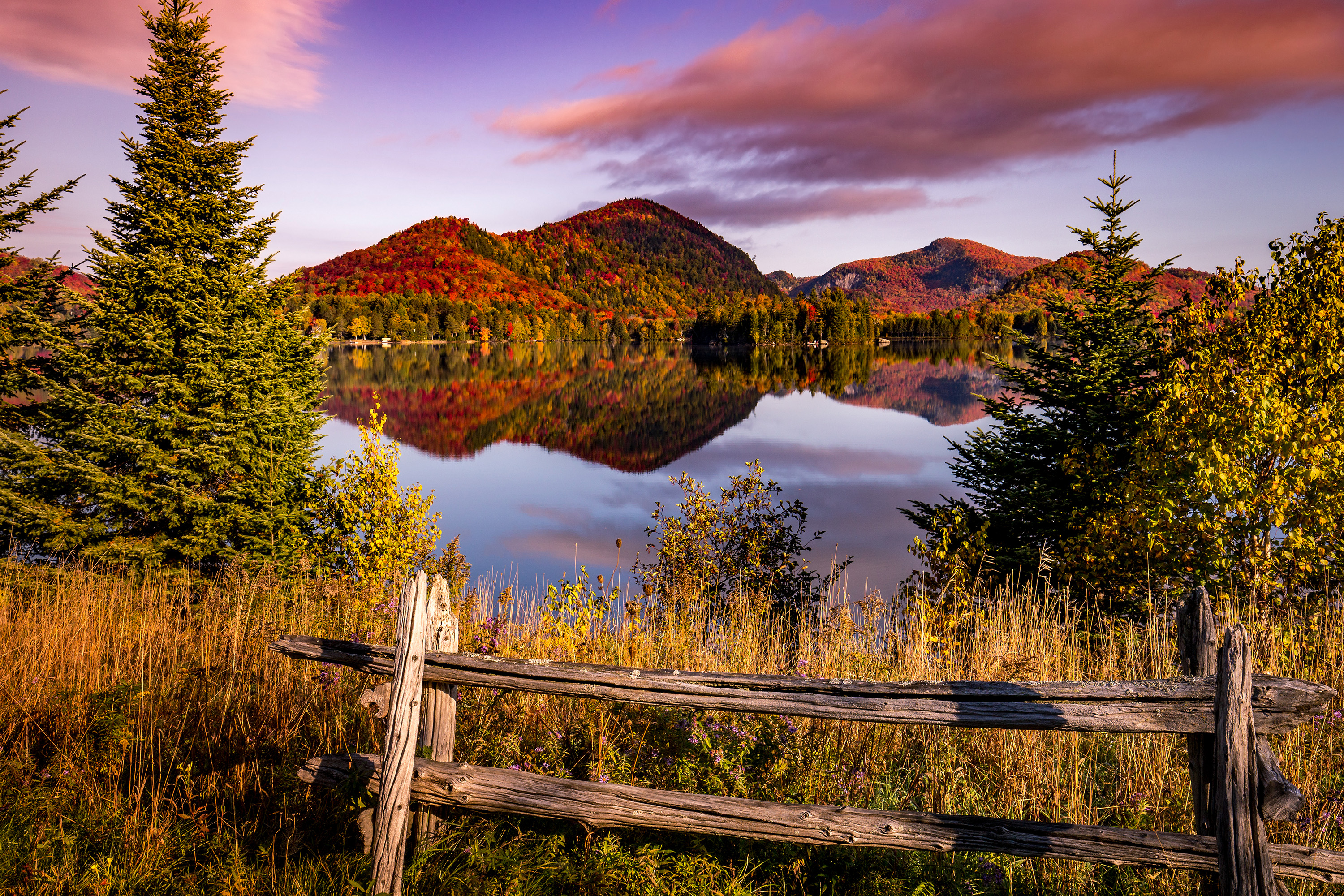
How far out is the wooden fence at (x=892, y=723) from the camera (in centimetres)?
283

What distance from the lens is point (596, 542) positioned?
1644cm

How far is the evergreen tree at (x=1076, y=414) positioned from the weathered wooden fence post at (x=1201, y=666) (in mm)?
6157

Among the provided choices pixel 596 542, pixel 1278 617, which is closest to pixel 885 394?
pixel 596 542

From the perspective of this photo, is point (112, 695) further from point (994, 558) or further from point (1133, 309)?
point (1133, 309)

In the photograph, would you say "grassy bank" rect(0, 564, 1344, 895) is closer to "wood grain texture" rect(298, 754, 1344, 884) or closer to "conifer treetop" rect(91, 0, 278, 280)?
"wood grain texture" rect(298, 754, 1344, 884)

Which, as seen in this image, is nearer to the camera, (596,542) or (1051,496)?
(1051,496)

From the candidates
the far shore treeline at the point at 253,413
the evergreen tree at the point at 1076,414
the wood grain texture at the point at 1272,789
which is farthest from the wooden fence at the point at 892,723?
the evergreen tree at the point at 1076,414

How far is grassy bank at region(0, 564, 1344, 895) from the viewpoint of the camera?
333 cm

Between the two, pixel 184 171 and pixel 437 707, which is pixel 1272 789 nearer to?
pixel 437 707

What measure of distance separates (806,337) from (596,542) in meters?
125

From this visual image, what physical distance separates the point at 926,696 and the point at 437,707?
2479 millimetres

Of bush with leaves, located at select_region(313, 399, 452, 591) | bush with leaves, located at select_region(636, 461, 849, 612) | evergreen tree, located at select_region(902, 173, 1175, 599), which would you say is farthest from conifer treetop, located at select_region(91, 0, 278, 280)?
evergreen tree, located at select_region(902, 173, 1175, 599)

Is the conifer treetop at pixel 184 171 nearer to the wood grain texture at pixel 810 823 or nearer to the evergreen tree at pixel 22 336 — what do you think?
the evergreen tree at pixel 22 336

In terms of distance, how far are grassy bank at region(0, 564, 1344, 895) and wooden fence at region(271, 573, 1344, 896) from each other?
0.91 feet
